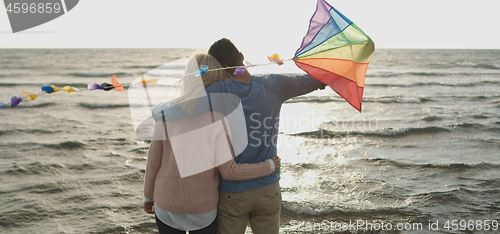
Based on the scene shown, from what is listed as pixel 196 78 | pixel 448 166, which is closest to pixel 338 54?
pixel 196 78

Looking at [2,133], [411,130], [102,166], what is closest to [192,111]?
[102,166]

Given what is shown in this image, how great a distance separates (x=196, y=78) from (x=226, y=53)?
268mm

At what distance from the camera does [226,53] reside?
6.32ft

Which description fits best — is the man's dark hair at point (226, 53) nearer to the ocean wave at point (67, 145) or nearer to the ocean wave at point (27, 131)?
the ocean wave at point (67, 145)

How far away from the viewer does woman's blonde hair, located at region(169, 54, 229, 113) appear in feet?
5.73

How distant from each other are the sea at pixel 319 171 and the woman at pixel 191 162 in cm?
41

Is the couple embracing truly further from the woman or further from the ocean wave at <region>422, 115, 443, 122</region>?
the ocean wave at <region>422, 115, 443, 122</region>

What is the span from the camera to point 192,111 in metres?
1.71

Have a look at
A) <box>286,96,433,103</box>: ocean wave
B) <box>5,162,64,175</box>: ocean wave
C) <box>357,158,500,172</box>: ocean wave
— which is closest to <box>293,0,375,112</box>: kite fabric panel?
<box>357,158,500,172</box>: ocean wave

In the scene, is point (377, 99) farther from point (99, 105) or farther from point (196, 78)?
point (196, 78)

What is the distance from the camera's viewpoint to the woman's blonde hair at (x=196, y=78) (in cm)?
175

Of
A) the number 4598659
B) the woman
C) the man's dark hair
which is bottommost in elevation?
the number 4598659

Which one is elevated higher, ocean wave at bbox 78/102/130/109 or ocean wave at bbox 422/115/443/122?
ocean wave at bbox 78/102/130/109

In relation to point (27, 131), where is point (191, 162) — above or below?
above
